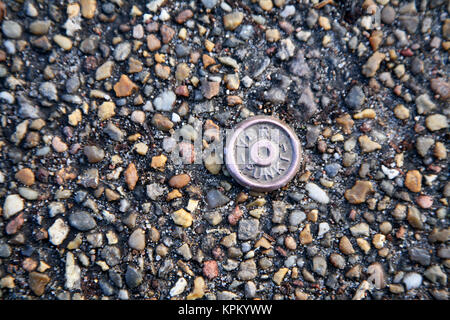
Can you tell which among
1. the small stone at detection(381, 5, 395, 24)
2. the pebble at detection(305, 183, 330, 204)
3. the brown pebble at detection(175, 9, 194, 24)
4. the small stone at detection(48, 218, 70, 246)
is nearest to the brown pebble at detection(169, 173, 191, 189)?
the small stone at detection(48, 218, 70, 246)

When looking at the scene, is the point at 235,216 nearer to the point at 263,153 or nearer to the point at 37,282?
the point at 263,153

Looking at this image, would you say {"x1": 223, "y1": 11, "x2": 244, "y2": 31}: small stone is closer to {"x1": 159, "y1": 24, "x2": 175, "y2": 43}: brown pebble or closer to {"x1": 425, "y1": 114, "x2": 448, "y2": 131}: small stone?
{"x1": 159, "y1": 24, "x2": 175, "y2": 43}: brown pebble

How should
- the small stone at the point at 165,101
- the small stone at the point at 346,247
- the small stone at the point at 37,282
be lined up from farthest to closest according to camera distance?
the small stone at the point at 165,101, the small stone at the point at 346,247, the small stone at the point at 37,282

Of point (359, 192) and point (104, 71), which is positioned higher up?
point (104, 71)

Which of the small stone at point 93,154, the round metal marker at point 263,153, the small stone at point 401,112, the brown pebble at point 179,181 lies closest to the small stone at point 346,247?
the round metal marker at point 263,153

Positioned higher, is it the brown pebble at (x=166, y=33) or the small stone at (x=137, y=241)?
the brown pebble at (x=166, y=33)

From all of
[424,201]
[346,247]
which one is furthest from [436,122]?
[346,247]

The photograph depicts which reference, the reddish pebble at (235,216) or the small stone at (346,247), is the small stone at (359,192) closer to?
the small stone at (346,247)
